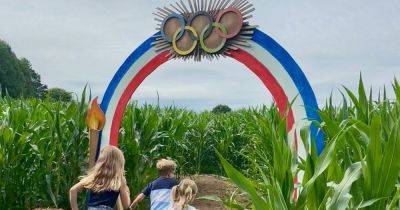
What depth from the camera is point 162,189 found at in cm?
479

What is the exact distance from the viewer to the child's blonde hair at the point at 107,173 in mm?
3949

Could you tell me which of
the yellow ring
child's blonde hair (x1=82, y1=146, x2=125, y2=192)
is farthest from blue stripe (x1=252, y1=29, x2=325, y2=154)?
child's blonde hair (x1=82, y1=146, x2=125, y2=192)

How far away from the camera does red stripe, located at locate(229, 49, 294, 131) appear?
5.27 metres

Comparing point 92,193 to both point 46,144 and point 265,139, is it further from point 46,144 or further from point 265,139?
point 265,139

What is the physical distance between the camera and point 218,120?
13.7 metres

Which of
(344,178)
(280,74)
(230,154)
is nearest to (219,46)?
(280,74)

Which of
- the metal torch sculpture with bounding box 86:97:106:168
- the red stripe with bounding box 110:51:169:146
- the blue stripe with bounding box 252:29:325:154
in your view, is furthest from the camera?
the red stripe with bounding box 110:51:169:146

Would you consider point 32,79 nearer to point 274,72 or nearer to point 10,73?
point 10,73

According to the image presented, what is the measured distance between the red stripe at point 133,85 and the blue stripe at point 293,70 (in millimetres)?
1335

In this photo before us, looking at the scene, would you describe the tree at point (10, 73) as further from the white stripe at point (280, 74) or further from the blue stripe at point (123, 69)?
the white stripe at point (280, 74)

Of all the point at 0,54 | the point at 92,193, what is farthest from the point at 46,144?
the point at 0,54

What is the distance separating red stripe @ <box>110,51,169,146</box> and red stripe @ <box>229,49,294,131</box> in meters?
1.04

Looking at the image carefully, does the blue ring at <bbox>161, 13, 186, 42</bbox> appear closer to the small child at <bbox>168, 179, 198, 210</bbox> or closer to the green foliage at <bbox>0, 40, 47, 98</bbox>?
the small child at <bbox>168, 179, 198, 210</bbox>

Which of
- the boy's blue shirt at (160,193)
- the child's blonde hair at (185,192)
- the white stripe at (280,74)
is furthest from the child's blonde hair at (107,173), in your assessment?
the white stripe at (280,74)
